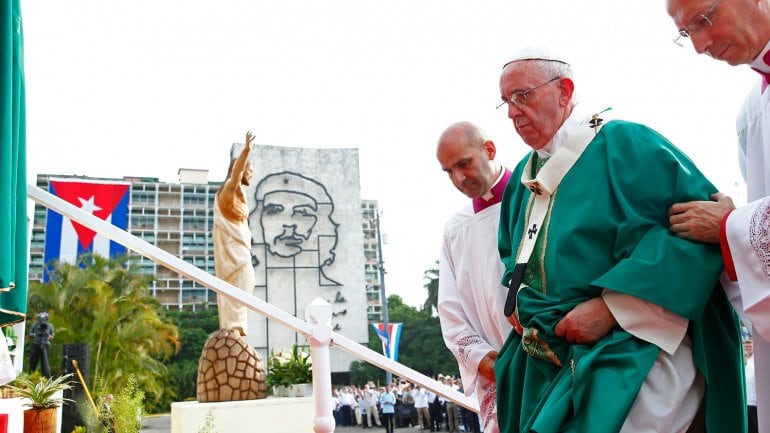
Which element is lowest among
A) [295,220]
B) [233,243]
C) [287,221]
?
[233,243]

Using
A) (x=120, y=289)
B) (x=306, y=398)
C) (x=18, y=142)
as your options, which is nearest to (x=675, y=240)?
(x=18, y=142)

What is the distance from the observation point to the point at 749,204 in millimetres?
1694

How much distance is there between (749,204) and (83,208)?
9480 mm

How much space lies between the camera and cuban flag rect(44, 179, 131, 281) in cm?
865

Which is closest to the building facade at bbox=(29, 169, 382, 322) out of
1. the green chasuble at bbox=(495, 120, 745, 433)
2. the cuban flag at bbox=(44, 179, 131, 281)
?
the cuban flag at bbox=(44, 179, 131, 281)

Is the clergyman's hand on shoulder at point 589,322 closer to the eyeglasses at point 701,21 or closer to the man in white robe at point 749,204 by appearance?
the man in white robe at point 749,204

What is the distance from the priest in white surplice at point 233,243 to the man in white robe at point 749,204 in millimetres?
6420

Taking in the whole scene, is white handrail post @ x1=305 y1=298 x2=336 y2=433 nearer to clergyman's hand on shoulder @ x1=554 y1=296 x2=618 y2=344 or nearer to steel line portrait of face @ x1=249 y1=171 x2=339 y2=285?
clergyman's hand on shoulder @ x1=554 y1=296 x2=618 y2=344

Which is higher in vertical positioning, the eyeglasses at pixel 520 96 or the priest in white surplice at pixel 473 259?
the eyeglasses at pixel 520 96

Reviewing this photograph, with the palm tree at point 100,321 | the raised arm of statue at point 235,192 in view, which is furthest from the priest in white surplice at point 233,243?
the palm tree at point 100,321

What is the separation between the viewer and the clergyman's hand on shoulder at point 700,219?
67.3 inches

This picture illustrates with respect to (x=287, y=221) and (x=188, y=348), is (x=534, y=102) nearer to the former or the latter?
(x=287, y=221)

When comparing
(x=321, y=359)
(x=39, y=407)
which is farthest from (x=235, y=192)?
(x=321, y=359)

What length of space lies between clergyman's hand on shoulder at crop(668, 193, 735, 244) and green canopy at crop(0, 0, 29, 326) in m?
2.04
